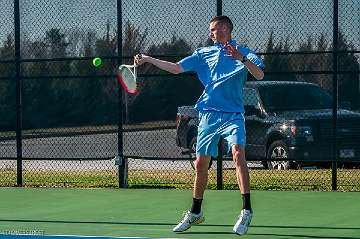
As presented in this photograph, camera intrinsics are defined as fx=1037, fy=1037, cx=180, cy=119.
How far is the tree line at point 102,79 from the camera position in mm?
14250

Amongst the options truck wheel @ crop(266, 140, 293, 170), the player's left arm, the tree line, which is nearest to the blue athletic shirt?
the player's left arm

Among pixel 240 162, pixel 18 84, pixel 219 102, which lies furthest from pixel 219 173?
pixel 240 162

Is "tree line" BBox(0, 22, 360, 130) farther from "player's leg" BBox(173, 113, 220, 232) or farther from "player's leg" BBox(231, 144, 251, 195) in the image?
"player's leg" BBox(231, 144, 251, 195)

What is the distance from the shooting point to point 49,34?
15.4 metres

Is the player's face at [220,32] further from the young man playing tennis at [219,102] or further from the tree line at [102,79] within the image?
the tree line at [102,79]

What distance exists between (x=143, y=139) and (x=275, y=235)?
18.8 feet

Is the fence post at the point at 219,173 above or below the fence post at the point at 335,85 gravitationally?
below

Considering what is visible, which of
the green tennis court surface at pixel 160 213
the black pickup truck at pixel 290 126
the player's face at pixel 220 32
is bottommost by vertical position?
the green tennis court surface at pixel 160 213

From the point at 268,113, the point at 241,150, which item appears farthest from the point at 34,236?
the point at 268,113

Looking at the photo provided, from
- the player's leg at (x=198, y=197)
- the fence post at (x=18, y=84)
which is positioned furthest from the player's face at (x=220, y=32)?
the fence post at (x=18, y=84)

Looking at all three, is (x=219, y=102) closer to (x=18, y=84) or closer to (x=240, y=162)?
(x=240, y=162)

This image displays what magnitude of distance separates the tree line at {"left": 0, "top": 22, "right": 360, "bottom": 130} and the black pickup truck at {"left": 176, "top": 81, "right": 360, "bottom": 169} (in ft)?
0.87

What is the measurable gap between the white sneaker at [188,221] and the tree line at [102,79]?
4.91 metres

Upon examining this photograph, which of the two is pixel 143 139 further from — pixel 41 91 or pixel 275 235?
pixel 275 235
